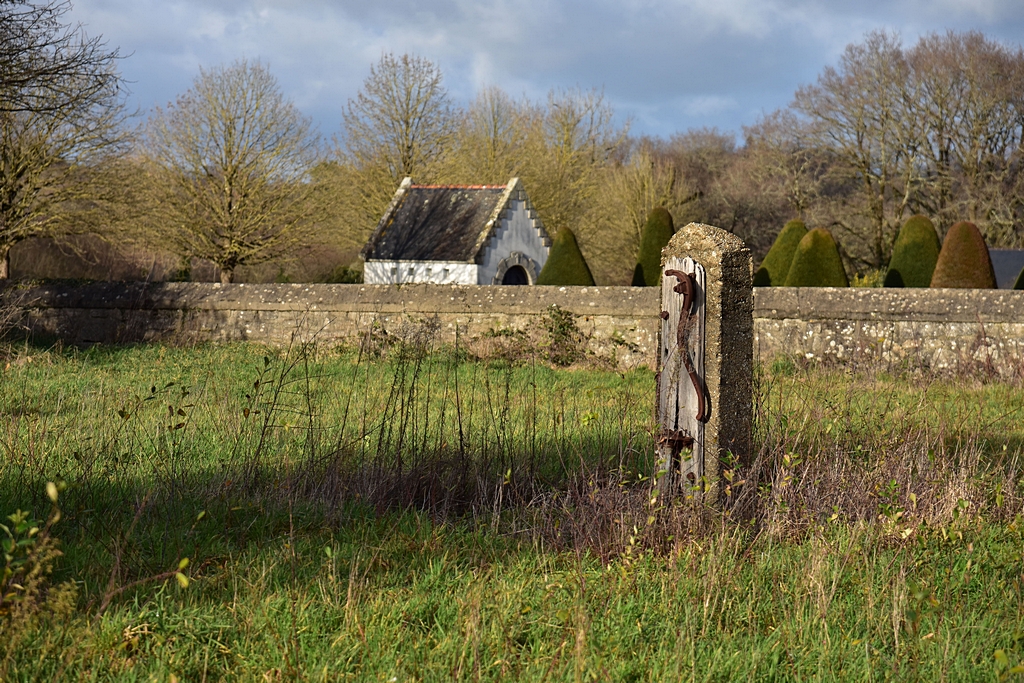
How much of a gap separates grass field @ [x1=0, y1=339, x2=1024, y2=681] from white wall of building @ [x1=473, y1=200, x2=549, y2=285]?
16.5 metres

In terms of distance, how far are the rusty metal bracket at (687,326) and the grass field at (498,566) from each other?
1.17 ft

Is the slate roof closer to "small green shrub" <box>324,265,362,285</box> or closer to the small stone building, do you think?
the small stone building

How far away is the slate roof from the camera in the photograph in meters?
21.7

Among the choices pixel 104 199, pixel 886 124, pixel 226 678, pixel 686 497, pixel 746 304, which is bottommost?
pixel 226 678

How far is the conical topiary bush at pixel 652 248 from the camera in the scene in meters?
20.5

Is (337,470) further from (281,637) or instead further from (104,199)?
(104,199)

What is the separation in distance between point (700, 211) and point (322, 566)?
34135 mm

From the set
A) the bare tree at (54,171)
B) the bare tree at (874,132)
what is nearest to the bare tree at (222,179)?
the bare tree at (54,171)

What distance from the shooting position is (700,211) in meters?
35.8

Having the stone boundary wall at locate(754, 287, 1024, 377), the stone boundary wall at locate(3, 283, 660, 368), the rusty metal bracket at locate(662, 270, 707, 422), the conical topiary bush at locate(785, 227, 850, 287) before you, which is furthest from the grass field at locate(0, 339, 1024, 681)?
the conical topiary bush at locate(785, 227, 850, 287)

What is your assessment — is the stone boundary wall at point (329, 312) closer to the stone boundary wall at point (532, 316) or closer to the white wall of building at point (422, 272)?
the stone boundary wall at point (532, 316)

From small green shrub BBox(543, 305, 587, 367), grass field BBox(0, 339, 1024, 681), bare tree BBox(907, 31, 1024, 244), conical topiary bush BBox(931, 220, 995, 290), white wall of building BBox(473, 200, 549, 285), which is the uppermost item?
bare tree BBox(907, 31, 1024, 244)

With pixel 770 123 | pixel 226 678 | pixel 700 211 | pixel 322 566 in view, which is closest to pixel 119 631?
pixel 226 678

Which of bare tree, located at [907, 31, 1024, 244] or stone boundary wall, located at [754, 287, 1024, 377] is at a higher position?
bare tree, located at [907, 31, 1024, 244]
